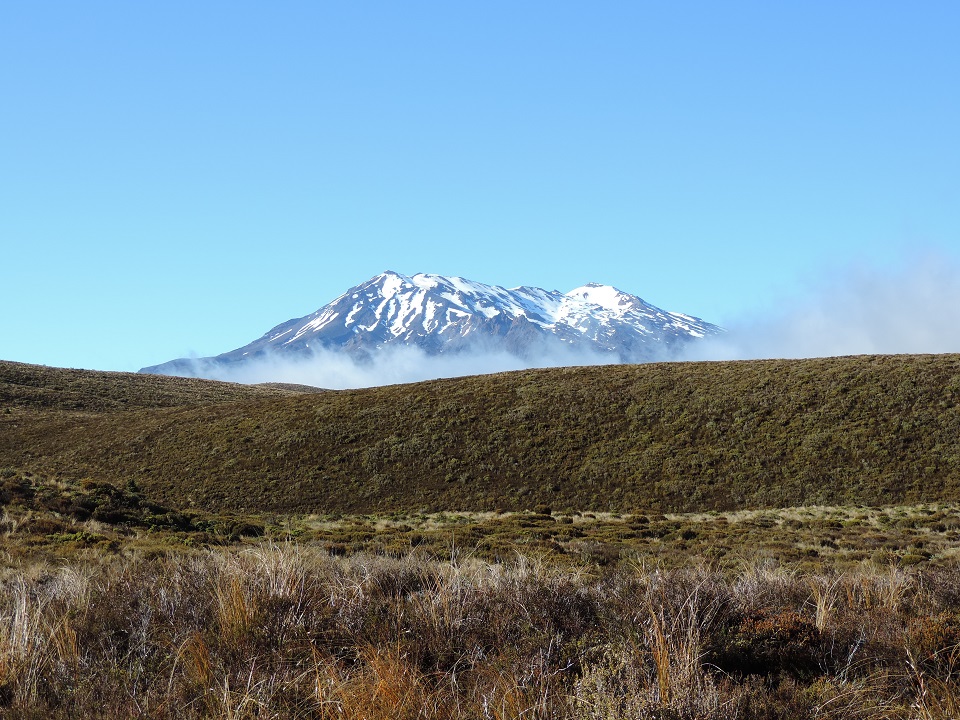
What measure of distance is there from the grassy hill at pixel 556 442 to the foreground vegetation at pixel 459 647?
120ft

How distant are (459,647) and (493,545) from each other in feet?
60.6

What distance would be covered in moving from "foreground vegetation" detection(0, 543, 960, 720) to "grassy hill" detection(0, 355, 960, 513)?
120ft

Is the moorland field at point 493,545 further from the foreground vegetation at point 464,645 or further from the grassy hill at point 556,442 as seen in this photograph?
the grassy hill at point 556,442

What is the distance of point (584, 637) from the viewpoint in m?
6.06

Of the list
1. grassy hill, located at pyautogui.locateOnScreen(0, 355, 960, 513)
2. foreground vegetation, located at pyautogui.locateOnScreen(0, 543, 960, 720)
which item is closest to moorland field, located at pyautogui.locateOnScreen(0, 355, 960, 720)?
foreground vegetation, located at pyautogui.locateOnScreen(0, 543, 960, 720)

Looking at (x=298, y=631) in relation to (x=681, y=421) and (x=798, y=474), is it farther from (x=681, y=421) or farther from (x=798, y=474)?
(x=681, y=421)

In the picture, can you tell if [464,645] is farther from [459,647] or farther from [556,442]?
[556,442]

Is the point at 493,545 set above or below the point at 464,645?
below

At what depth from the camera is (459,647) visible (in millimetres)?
6203

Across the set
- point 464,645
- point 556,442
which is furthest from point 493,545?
point 556,442

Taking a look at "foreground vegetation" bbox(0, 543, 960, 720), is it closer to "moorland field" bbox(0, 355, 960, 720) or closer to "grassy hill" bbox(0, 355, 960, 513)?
"moorland field" bbox(0, 355, 960, 720)

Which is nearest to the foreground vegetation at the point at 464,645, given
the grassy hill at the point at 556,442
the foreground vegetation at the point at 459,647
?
the foreground vegetation at the point at 459,647

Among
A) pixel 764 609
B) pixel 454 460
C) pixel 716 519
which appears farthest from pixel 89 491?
pixel 764 609

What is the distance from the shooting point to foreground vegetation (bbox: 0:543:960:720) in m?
4.64
